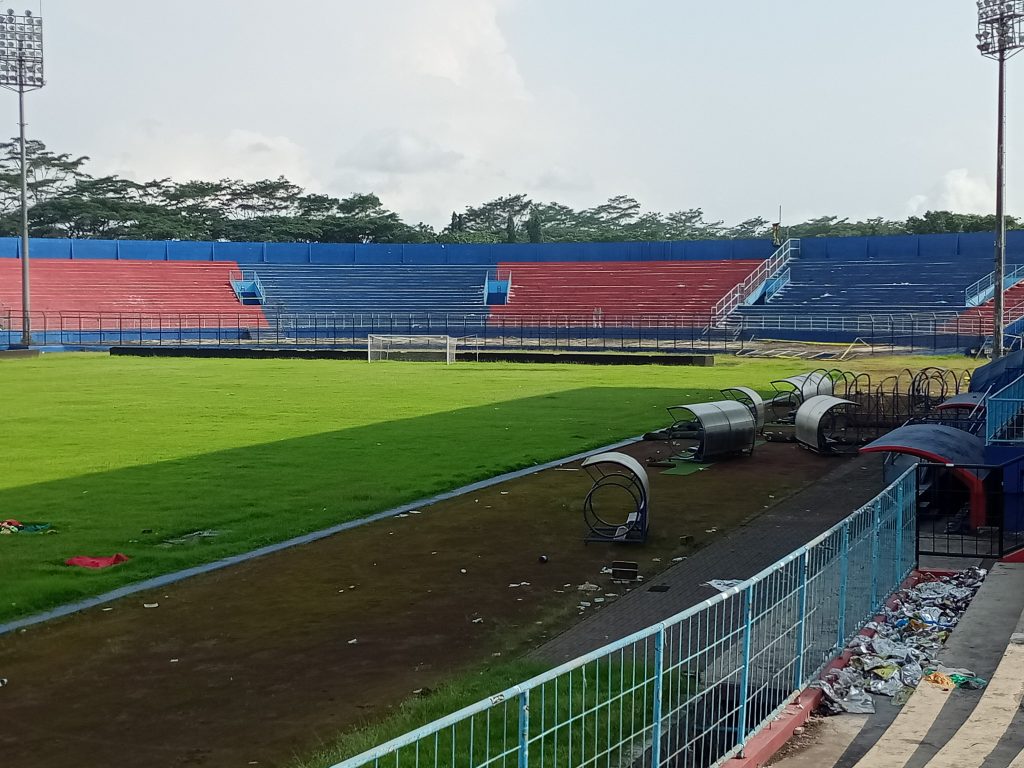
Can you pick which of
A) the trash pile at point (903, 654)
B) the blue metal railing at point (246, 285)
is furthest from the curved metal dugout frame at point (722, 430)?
the blue metal railing at point (246, 285)

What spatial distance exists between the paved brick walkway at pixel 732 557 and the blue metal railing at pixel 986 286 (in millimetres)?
46381

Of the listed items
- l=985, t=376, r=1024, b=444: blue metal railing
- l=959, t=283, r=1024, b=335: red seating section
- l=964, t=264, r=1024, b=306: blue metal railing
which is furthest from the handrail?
l=985, t=376, r=1024, b=444: blue metal railing

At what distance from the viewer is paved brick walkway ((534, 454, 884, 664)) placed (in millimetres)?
10031

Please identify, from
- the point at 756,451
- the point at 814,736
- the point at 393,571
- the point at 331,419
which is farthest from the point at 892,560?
the point at 331,419

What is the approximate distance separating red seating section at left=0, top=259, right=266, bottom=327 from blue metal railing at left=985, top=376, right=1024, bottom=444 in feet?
203

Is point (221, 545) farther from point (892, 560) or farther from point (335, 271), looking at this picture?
point (335, 271)

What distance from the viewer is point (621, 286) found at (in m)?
78.0

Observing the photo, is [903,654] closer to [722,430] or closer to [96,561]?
[96,561]

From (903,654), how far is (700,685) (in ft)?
6.30

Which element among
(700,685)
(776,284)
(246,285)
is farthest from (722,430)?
(246,285)

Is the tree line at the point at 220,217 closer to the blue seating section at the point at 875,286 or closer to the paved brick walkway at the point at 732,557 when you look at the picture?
the blue seating section at the point at 875,286

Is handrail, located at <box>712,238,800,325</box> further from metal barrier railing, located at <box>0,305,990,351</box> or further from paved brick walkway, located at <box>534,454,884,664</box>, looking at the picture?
paved brick walkway, located at <box>534,454,884,664</box>

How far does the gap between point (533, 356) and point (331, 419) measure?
26829mm

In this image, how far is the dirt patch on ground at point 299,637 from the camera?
308 inches
